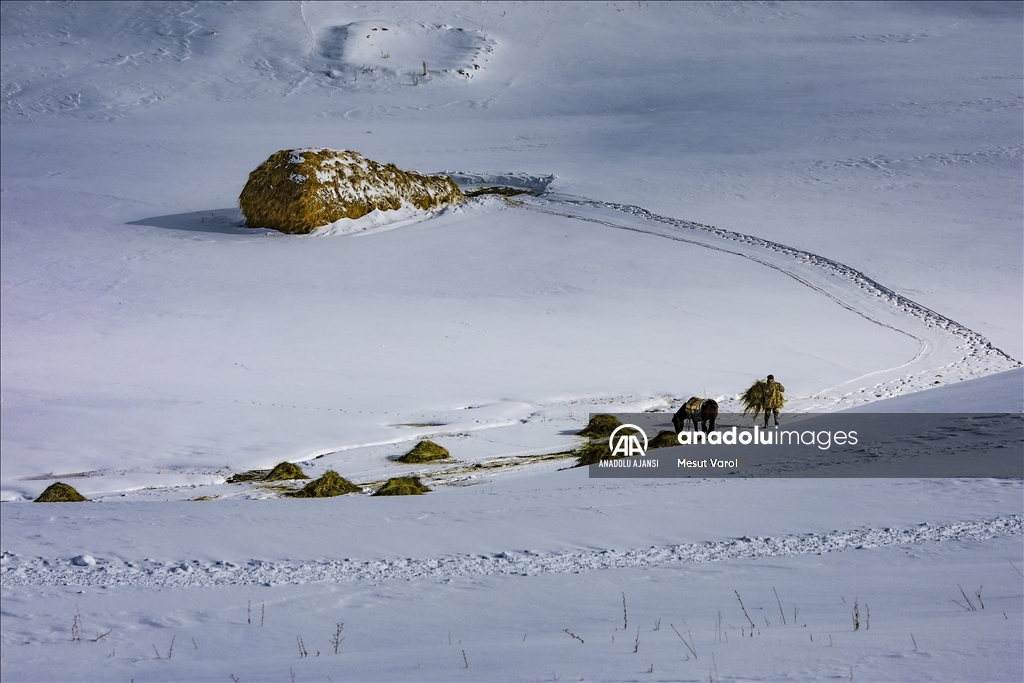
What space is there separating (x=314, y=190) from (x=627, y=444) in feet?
36.0

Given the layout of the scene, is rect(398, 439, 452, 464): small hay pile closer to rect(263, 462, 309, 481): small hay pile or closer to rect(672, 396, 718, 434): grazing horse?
rect(263, 462, 309, 481): small hay pile

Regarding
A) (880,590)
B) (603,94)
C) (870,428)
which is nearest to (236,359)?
(870,428)

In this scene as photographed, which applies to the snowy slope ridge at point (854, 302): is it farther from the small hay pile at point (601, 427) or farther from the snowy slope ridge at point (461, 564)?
the snowy slope ridge at point (461, 564)

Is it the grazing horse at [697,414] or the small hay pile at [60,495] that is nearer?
the small hay pile at [60,495]

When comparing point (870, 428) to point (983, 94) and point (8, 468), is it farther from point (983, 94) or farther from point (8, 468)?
point (983, 94)

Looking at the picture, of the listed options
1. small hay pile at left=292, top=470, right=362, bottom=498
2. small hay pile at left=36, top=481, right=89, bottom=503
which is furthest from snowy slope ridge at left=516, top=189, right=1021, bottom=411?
small hay pile at left=36, top=481, right=89, bottom=503

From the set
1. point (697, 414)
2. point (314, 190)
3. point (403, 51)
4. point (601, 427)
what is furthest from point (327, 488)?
point (403, 51)

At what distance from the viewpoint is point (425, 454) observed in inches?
380

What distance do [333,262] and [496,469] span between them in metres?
8.45

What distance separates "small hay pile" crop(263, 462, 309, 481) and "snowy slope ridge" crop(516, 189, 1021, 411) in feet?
15.6

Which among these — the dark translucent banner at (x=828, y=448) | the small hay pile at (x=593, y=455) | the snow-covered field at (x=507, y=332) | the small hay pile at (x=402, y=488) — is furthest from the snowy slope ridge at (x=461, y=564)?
the small hay pile at (x=593, y=455)

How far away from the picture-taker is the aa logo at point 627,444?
919 cm

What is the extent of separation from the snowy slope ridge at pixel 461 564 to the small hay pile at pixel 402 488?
180 centimetres

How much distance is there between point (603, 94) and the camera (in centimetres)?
2986
